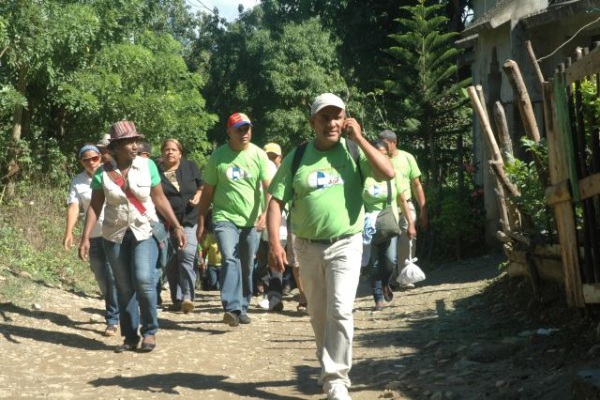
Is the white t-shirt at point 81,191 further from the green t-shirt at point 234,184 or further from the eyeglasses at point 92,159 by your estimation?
the green t-shirt at point 234,184

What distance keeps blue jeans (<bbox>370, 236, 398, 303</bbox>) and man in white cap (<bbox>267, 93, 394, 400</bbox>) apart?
433 centimetres

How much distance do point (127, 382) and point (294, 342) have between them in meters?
2.12

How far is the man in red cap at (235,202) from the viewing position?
10070 mm

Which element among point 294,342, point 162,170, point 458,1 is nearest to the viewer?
point 294,342

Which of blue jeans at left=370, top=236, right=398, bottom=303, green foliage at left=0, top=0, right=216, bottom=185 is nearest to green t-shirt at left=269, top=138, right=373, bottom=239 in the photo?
blue jeans at left=370, top=236, right=398, bottom=303

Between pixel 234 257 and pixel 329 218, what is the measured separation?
3.44 meters

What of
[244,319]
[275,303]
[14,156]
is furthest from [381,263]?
[14,156]

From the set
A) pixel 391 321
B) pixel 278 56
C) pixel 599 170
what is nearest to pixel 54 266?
pixel 391 321

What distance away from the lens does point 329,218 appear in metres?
6.77

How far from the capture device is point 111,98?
61.7ft

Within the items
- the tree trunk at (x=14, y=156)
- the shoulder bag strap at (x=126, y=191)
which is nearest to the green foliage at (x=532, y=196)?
the shoulder bag strap at (x=126, y=191)

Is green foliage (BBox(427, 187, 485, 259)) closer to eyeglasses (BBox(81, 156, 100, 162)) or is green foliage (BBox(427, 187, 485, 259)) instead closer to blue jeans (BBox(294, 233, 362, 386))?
eyeglasses (BBox(81, 156, 100, 162))

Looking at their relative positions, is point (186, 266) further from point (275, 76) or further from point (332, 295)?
point (275, 76)

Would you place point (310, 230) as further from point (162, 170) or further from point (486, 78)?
point (486, 78)
